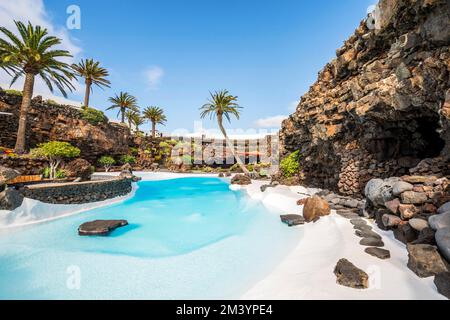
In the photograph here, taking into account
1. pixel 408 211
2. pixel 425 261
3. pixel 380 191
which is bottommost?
pixel 425 261

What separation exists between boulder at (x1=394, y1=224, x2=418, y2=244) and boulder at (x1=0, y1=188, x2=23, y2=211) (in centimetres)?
1398

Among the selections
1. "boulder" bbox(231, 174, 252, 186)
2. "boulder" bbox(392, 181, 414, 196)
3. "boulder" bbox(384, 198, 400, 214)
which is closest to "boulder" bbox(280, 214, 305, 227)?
"boulder" bbox(384, 198, 400, 214)

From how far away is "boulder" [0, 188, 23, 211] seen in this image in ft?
26.9

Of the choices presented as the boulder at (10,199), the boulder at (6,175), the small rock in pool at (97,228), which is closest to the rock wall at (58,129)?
the boulder at (6,175)

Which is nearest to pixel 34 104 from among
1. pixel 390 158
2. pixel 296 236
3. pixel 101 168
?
pixel 101 168

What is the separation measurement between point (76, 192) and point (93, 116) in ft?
68.3

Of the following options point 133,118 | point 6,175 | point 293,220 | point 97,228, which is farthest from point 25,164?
point 133,118

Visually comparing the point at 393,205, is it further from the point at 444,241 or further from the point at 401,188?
the point at 444,241

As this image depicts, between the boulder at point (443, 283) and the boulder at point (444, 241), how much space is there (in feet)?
1.22

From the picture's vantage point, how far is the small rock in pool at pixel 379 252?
4.40 m

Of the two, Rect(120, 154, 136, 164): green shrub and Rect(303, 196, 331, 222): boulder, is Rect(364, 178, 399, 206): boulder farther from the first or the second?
Rect(120, 154, 136, 164): green shrub

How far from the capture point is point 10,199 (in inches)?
328
